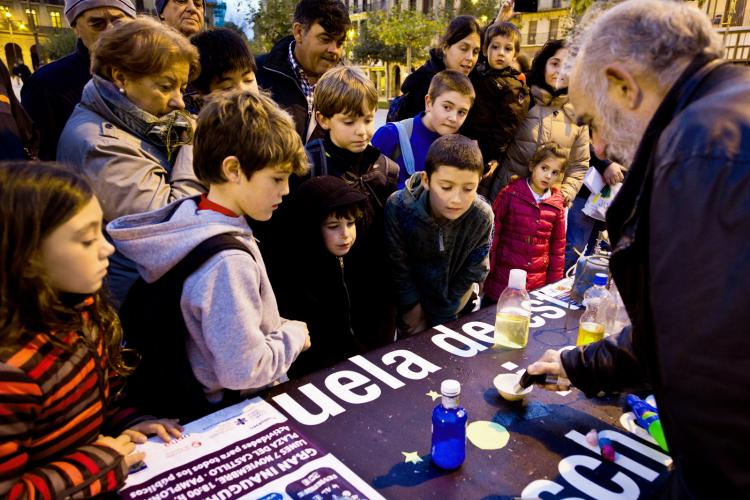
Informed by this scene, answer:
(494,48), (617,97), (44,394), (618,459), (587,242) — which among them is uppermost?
(494,48)

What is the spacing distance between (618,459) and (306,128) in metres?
2.78

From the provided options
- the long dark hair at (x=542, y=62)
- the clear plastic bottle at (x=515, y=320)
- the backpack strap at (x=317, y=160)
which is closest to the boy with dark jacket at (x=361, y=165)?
the backpack strap at (x=317, y=160)

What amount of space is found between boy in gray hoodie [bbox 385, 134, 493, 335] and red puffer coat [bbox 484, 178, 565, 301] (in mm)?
745

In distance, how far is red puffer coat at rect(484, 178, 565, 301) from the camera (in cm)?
329

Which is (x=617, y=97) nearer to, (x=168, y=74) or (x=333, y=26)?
(x=168, y=74)

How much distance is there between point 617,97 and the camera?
116 centimetres

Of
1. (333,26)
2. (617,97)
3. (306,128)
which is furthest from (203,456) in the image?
(333,26)

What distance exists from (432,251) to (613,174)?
240 cm

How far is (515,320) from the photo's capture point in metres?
1.99

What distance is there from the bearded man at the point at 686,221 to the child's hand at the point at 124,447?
122 centimetres

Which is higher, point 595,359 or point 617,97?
point 617,97

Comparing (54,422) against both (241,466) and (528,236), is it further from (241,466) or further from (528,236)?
(528,236)

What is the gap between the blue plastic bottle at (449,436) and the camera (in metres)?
Result: 1.26

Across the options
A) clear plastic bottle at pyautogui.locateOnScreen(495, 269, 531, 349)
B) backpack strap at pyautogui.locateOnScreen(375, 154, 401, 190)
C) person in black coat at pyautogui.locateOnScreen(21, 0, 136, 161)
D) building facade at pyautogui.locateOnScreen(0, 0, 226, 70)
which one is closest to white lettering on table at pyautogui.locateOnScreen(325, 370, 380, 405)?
clear plastic bottle at pyautogui.locateOnScreen(495, 269, 531, 349)
